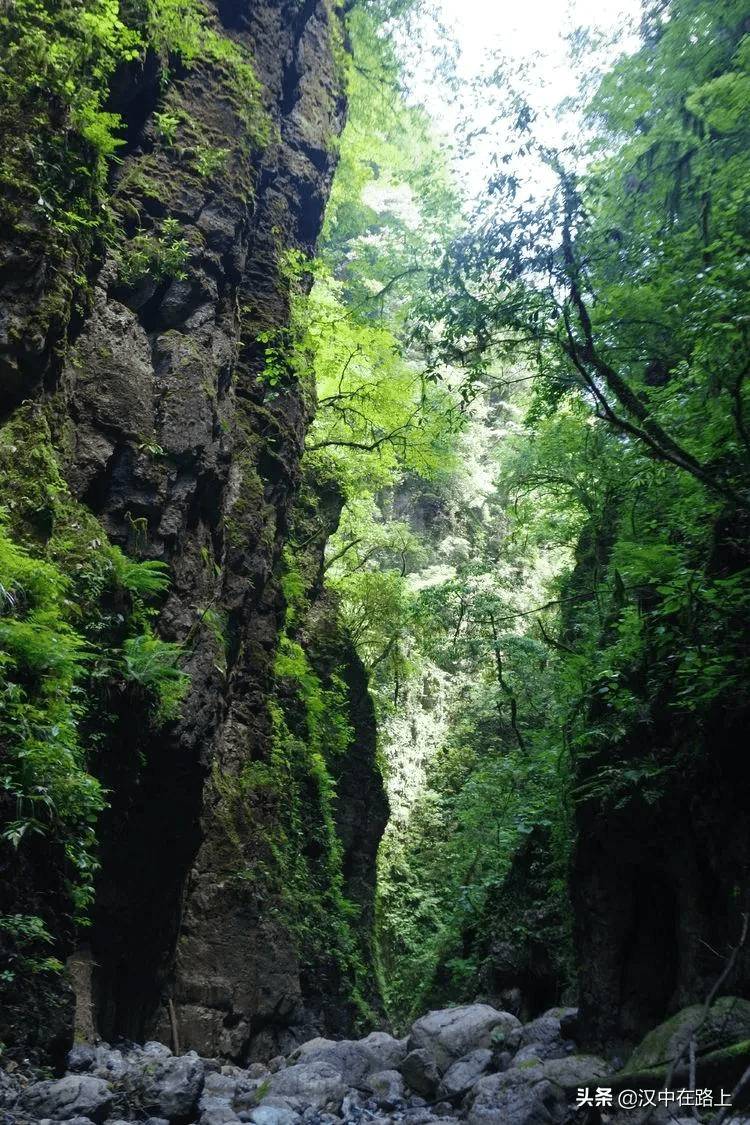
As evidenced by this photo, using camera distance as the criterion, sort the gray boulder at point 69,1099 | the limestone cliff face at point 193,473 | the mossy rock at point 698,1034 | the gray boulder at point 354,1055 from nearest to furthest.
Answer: the gray boulder at point 69,1099, the mossy rock at point 698,1034, the limestone cliff face at point 193,473, the gray boulder at point 354,1055

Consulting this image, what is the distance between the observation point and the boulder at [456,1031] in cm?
955

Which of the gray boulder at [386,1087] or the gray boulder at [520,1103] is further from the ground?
the gray boulder at [520,1103]

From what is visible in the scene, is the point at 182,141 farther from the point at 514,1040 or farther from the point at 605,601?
the point at 514,1040

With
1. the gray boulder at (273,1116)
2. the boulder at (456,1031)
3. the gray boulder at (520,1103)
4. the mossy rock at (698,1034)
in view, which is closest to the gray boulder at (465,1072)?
the boulder at (456,1031)

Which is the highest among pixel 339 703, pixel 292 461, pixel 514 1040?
pixel 292 461

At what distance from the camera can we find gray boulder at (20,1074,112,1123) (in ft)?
16.8

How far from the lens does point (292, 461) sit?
A: 13227mm

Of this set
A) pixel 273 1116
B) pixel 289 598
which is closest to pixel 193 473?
pixel 289 598

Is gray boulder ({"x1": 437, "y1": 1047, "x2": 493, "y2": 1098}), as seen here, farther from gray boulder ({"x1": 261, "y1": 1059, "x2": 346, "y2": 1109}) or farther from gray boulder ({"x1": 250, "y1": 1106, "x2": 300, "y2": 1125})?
gray boulder ({"x1": 250, "y1": 1106, "x2": 300, "y2": 1125})

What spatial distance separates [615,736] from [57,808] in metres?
5.15

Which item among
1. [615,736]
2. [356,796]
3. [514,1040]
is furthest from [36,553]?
[356,796]

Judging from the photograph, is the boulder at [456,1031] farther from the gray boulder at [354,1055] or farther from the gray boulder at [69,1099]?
the gray boulder at [69,1099]

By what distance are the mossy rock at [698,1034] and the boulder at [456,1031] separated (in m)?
3.88

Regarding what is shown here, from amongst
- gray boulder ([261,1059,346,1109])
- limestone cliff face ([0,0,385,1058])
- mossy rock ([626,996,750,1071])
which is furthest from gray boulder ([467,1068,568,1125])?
limestone cliff face ([0,0,385,1058])
